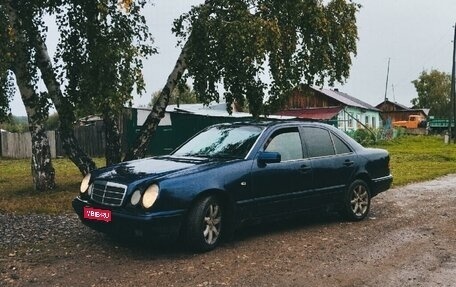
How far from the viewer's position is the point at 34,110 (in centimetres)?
1198

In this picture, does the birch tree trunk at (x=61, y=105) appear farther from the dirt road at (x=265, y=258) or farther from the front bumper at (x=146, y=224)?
the front bumper at (x=146, y=224)

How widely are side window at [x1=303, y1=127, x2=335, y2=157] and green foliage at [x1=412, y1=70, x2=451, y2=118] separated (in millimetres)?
86632

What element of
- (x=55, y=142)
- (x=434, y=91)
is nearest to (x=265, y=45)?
(x=55, y=142)

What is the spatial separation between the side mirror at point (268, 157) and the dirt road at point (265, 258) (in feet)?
3.43

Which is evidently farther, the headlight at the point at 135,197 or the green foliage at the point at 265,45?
the green foliage at the point at 265,45

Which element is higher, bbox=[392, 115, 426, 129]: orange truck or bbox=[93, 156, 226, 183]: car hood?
bbox=[392, 115, 426, 129]: orange truck

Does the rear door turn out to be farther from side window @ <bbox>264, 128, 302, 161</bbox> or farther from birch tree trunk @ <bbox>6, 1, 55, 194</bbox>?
birch tree trunk @ <bbox>6, 1, 55, 194</bbox>

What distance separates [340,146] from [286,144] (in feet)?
3.97

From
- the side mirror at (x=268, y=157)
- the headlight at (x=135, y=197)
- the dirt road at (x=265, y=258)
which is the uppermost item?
the side mirror at (x=268, y=157)

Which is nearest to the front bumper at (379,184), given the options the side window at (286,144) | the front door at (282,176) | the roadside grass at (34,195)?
the front door at (282,176)

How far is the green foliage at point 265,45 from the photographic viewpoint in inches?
409

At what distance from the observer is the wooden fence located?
2714 centimetres

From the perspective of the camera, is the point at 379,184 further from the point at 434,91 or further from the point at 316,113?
the point at 434,91

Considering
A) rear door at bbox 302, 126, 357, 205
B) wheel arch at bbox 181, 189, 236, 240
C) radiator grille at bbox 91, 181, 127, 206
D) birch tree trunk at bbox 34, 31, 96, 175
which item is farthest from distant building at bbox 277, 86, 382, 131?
radiator grille at bbox 91, 181, 127, 206
